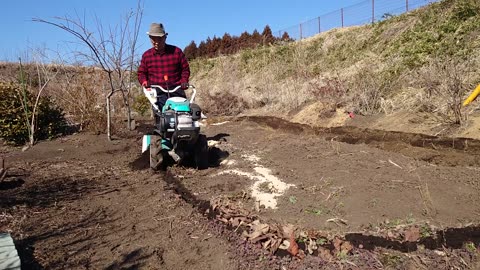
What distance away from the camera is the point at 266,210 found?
4.12m

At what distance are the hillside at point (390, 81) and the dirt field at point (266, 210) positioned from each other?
1.08 m

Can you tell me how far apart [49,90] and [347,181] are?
32.0 feet

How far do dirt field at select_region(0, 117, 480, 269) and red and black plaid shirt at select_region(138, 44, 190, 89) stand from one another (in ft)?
4.55

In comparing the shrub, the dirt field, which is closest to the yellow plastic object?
the dirt field

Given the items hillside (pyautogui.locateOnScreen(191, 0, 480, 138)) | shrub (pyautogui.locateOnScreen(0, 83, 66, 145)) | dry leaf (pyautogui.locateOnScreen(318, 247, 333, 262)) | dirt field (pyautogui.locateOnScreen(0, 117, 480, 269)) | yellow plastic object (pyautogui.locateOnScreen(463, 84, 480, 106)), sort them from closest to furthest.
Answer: dry leaf (pyautogui.locateOnScreen(318, 247, 333, 262)) < dirt field (pyautogui.locateOnScreen(0, 117, 480, 269)) < yellow plastic object (pyautogui.locateOnScreen(463, 84, 480, 106)) < hillside (pyautogui.locateOnScreen(191, 0, 480, 138)) < shrub (pyautogui.locateOnScreen(0, 83, 66, 145))

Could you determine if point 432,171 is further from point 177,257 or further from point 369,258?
point 177,257

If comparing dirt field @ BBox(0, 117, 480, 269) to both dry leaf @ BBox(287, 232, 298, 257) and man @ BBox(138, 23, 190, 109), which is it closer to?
dry leaf @ BBox(287, 232, 298, 257)

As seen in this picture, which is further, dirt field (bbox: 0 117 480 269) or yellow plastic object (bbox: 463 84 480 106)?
yellow plastic object (bbox: 463 84 480 106)

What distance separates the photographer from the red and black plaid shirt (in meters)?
6.55

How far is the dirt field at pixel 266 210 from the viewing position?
Answer: 10.5 feet

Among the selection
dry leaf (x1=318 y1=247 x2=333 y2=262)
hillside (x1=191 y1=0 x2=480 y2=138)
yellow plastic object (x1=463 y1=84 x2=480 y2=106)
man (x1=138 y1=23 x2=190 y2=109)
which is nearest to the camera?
dry leaf (x1=318 y1=247 x2=333 y2=262)

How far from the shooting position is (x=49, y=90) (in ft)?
37.9

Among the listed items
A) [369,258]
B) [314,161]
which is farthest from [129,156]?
[369,258]

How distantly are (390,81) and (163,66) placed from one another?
670 cm
